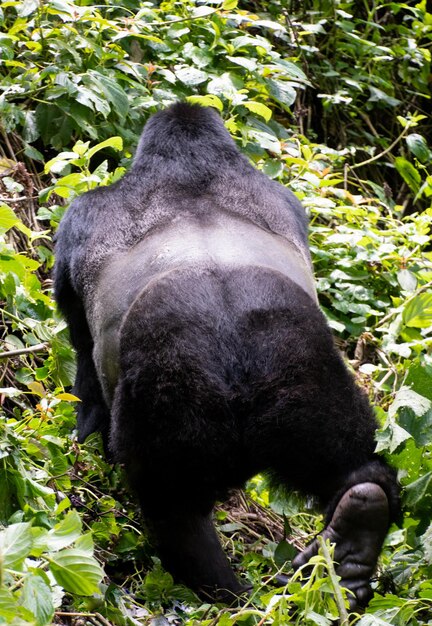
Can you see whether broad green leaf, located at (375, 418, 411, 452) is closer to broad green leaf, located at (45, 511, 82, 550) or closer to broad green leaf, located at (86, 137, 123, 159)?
broad green leaf, located at (45, 511, 82, 550)

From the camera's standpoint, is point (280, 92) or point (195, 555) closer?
point (195, 555)

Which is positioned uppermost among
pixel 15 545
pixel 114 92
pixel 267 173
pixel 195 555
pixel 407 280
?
pixel 15 545

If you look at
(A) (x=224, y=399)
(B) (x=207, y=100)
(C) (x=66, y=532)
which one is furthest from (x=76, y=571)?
(B) (x=207, y=100)

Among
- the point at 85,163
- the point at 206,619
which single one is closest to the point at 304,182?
the point at 85,163

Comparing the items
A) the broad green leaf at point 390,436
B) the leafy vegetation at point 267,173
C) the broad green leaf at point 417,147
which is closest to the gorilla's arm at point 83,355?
the leafy vegetation at point 267,173

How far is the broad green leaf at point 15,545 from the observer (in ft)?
5.88

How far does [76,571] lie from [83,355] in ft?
4.80

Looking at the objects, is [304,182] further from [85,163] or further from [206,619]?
[206,619]

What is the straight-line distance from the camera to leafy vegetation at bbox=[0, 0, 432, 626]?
2393 mm

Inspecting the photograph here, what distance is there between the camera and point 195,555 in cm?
271

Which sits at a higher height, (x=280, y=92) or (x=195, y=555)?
(x=280, y=92)

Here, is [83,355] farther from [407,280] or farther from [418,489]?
[407,280]

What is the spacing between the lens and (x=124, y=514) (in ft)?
10.0

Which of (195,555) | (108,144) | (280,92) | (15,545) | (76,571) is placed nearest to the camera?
(15,545)
